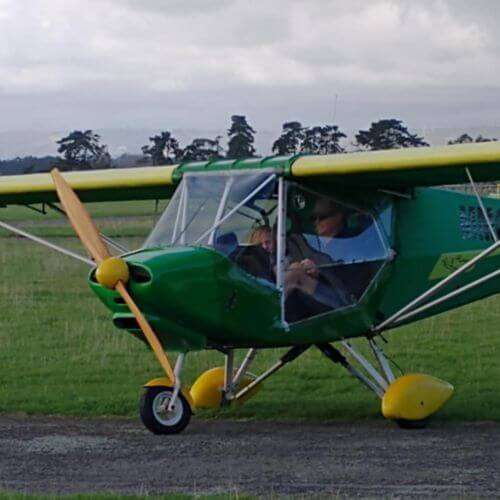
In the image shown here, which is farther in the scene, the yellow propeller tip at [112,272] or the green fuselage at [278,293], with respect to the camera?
the green fuselage at [278,293]

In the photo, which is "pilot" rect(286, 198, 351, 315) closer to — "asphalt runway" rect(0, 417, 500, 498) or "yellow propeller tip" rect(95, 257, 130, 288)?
"asphalt runway" rect(0, 417, 500, 498)

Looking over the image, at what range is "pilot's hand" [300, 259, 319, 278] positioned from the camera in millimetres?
11023

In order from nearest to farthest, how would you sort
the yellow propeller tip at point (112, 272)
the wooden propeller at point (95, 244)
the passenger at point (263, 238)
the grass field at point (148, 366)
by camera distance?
the yellow propeller tip at point (112, 272) → the wooden propeller at point (95, 244) → the passenger at point (263, 238) → the grass field at point (148, 366)

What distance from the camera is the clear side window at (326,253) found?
36.0ft

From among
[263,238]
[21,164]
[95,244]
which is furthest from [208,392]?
[21,164]

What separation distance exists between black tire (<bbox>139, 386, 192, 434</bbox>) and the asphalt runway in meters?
0.11

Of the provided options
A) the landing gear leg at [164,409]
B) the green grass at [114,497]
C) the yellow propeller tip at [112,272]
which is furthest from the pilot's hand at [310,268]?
the green grass at [114,497]

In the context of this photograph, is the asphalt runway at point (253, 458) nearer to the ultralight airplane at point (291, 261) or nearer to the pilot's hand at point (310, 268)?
the ultralight airplane at point (291, 261)

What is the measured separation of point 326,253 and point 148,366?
13.8ft

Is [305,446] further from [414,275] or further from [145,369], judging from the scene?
[145,369]

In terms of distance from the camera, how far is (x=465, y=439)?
10312mm

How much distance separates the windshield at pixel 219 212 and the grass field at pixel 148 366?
2.02m

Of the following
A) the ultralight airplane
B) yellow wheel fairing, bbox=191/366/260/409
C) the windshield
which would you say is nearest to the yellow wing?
the ultralight airplane

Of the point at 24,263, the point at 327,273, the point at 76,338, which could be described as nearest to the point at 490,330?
the point at 76,338
